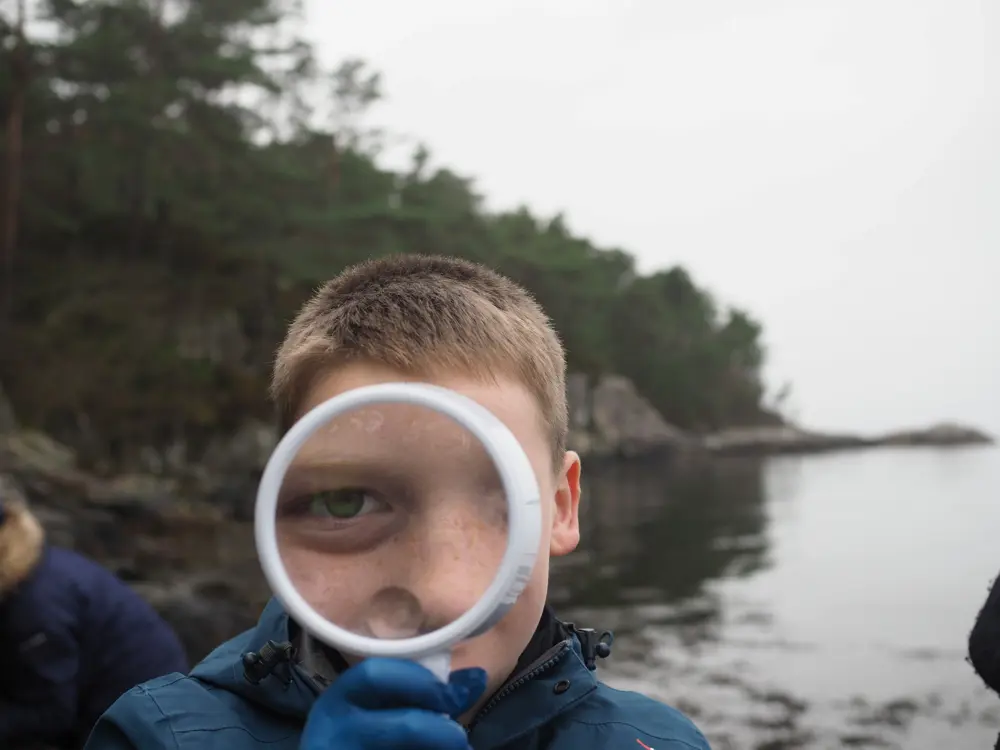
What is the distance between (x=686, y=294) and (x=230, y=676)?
7105 cm

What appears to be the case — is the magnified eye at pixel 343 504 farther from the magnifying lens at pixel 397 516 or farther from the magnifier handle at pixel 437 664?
the magnifier handle at pixel 437 664

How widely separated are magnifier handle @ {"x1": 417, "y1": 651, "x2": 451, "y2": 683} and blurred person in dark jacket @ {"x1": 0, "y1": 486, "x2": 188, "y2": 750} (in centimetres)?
338

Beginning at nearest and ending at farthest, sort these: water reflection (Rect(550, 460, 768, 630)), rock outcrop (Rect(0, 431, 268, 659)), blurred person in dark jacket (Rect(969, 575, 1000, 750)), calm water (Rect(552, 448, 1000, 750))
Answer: blurred person in dark jacket (Rect(969, 575, 1000, 750))
calm water (Rect(552, 448, 1000, 750))
rock outcrop (Rect(0, 431, 268, 659))
water reflection (Rect(550, 460, 768, 630))

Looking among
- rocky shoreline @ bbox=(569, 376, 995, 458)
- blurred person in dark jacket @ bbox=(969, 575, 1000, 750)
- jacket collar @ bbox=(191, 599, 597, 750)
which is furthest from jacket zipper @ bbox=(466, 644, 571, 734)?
rocky shoreline @ bbox=(569, 376, 995, 458)

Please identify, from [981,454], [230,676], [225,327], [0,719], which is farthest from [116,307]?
[981,454]

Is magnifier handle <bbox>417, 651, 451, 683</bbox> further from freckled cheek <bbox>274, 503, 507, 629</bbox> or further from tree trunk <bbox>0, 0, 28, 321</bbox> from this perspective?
tree trunk <bbox>0, 0, 28, 321</bbox>

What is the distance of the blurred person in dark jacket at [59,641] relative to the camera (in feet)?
12.9

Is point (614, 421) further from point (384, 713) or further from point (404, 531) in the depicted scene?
point (384, 713)

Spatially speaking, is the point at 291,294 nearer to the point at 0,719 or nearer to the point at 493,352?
the point at 0,719

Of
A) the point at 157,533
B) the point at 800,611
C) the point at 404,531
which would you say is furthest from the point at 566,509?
the point at 157,533

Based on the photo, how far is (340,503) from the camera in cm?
135

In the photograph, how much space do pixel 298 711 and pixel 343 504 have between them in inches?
19.1

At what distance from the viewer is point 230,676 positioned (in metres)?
1.66

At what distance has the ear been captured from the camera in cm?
169
